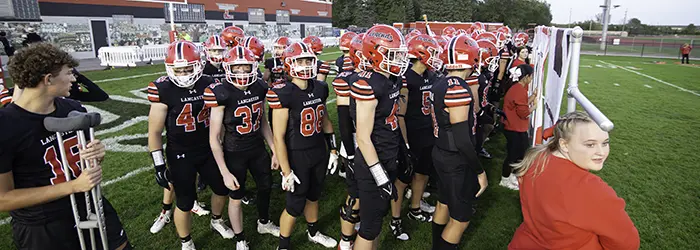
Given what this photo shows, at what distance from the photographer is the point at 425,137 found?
16.9ft

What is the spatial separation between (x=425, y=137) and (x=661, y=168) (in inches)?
211

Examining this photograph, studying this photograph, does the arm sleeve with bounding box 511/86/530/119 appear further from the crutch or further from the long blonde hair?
the crutch

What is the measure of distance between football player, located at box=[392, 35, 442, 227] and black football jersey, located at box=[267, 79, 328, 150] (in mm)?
1217

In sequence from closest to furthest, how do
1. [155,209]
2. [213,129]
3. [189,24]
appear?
[213,129], [155,209], [189,24]

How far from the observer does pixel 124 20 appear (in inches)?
1176

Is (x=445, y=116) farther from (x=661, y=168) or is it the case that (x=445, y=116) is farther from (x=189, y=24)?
(x=189, y=24)

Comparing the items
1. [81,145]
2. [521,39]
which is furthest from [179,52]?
[521,39]

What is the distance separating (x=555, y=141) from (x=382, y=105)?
1.58 meters

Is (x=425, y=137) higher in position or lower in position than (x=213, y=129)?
lower

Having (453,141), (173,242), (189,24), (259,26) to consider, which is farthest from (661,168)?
(259,26)

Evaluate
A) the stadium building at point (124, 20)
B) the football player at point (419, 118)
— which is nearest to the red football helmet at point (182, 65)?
the football player at point (419, 118)

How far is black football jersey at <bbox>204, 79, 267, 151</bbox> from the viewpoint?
4.06m

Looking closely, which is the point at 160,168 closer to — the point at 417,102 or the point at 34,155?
the point at 34,155

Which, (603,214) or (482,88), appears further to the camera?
(482,88)
